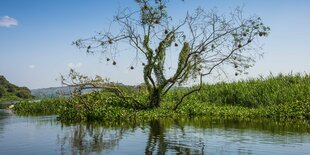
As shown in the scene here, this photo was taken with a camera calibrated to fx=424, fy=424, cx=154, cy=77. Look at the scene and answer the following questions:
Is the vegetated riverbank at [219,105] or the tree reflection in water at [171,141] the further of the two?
the vegetated riverbank at [219,105]

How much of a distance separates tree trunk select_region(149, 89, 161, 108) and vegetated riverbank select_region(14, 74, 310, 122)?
0.54 metres

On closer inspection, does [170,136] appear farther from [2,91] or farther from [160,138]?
[2,91]

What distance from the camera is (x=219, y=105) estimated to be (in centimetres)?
2656

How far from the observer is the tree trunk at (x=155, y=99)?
79.2 ft

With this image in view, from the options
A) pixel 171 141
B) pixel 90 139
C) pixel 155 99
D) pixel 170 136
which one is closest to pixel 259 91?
pixel 155 99

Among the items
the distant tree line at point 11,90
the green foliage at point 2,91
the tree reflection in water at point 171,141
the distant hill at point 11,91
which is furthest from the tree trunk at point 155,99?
the distant tree line at point 11,90

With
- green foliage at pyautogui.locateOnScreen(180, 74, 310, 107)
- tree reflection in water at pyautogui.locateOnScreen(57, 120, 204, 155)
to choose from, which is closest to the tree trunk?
green foliage at pyautogui.locateOnScreen(180, 74, 310, 107)

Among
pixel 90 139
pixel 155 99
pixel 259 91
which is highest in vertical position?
pixel 259 91

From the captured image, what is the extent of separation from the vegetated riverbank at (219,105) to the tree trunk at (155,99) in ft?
1.79

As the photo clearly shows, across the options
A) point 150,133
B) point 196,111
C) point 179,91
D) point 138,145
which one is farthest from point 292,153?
point 179,91

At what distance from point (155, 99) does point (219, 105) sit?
15.3 feet

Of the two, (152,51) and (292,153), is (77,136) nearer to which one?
(292,153)

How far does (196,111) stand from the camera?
23188 mm

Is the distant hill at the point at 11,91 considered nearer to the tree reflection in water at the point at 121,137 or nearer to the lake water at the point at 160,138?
the lake water at the point at 160,138
